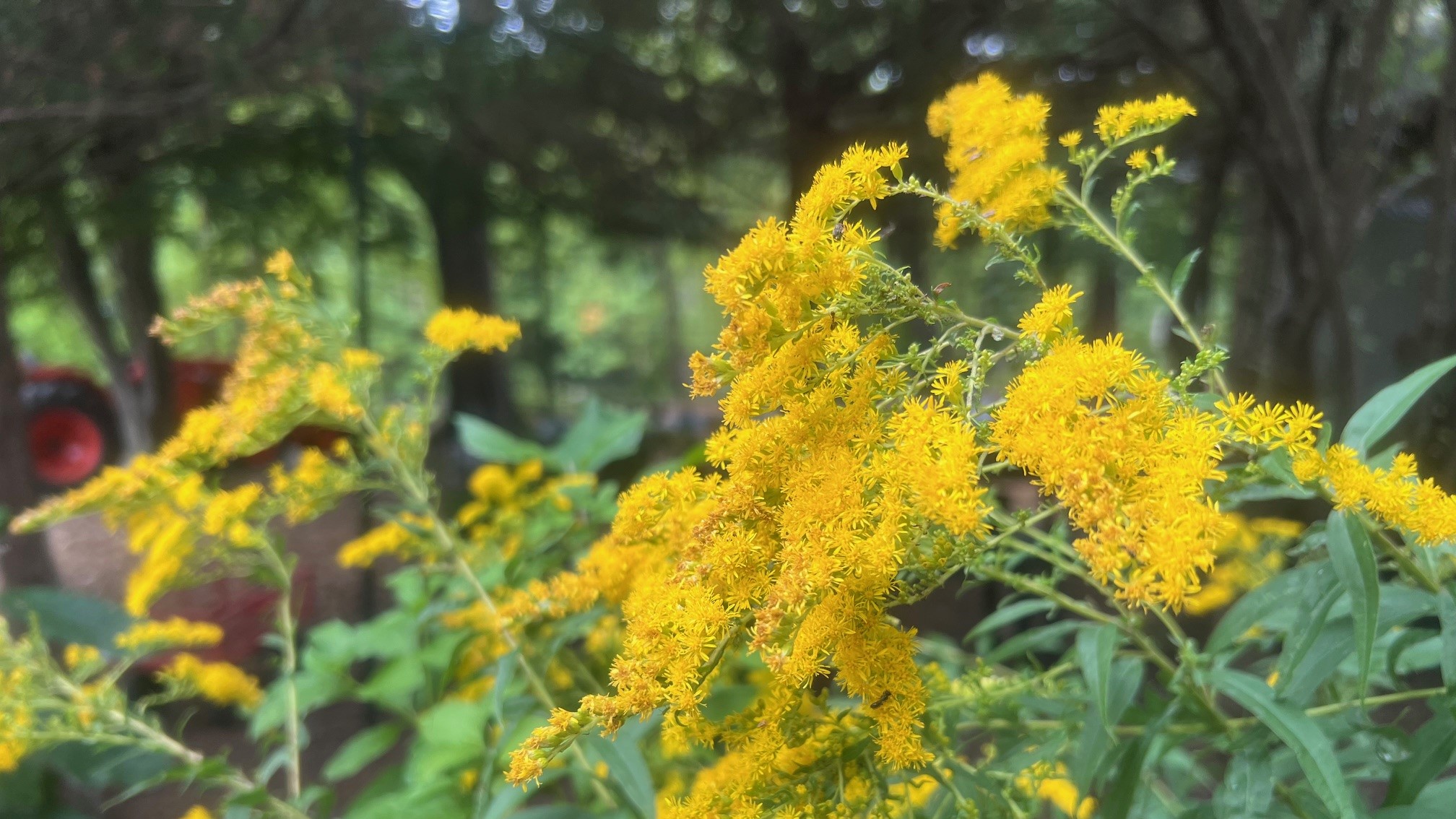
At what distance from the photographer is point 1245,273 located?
2.04 m

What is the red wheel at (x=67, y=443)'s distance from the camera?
352 centimetres

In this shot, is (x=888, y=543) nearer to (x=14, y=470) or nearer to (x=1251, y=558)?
(x=1251, y=558)

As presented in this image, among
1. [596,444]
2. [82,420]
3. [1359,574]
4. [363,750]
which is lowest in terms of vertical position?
[363,750]

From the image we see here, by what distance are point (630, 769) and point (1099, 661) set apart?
44 cm

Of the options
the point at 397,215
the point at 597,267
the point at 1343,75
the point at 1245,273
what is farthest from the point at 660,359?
the point at 1343,75

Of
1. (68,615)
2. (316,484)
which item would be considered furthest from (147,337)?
(316,484)

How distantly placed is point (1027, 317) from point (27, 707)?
50.9 inches

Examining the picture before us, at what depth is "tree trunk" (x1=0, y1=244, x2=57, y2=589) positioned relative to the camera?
5.73 feet

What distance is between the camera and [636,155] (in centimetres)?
275

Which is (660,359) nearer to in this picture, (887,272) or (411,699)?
(411,699)

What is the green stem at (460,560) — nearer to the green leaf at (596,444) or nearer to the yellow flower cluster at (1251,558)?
the green leaf at (596,444)

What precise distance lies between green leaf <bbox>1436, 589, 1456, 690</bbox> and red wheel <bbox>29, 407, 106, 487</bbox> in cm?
445

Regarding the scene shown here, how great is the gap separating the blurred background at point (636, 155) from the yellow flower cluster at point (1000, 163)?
0.83 feet

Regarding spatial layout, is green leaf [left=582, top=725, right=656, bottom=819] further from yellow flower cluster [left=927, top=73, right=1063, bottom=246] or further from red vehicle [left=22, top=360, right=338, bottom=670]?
red vehicle [left=22, top=360, right=338, bottom=670]
